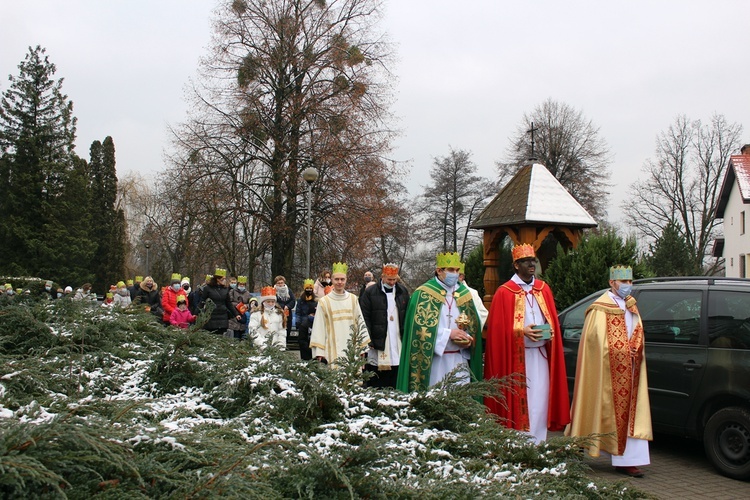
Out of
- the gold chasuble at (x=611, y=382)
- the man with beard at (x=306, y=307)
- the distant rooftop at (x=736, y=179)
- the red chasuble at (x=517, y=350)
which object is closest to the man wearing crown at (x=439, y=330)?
the red chasuble at (x=517, y=350)

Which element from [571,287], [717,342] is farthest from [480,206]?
[717,342]

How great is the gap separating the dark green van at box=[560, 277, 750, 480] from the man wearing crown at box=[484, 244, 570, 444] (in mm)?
1233

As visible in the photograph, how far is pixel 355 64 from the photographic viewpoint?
2781cm

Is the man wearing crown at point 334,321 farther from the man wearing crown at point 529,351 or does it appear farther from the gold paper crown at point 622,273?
the gold paper crown at point 622,273

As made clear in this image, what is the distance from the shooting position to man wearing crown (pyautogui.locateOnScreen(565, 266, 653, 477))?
Result: 7098 millimetres

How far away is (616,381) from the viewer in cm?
720

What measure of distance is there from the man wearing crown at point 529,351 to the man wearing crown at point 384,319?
1626mm

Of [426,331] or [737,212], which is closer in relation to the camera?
[426,331]

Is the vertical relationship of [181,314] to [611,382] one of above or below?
above

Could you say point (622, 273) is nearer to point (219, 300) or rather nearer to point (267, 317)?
point (267, 317)

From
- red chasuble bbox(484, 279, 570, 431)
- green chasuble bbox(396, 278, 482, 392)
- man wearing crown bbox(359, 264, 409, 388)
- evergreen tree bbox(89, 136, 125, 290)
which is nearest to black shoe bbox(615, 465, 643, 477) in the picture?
red chasuble bbox(484, 279, 570, 431)

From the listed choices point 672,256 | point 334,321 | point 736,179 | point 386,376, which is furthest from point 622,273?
point 736,179

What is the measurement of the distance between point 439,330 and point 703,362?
106 inches

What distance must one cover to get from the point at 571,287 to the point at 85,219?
133 ft
